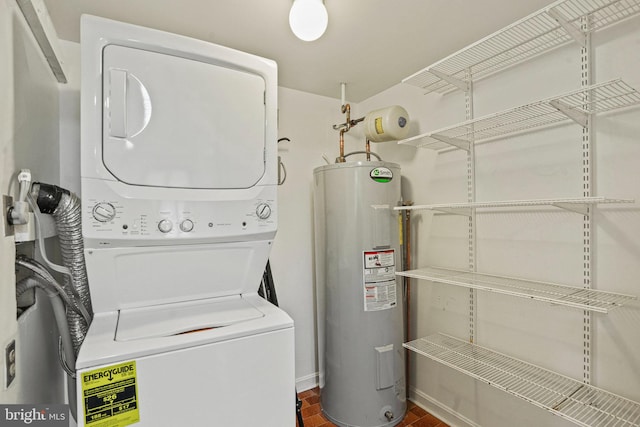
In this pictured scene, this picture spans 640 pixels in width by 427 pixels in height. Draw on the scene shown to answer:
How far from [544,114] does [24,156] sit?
2.15m

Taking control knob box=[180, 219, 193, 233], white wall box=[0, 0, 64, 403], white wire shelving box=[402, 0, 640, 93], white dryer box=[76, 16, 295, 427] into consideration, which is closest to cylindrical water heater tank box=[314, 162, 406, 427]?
white wire shelving box=[402, 0, 640, 93]

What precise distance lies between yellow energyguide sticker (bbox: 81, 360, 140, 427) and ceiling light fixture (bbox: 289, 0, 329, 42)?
4.38 feet

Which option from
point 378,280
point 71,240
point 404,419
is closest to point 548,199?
point 378,280

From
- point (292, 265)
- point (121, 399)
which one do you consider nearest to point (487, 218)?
point (292, 265)

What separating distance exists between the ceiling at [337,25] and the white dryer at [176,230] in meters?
0.42

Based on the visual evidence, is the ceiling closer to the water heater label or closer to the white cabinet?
the white cabinet

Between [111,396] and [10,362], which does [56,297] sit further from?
[111,396]

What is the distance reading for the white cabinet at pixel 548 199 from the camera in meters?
1.28

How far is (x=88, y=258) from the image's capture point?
3.69 feet

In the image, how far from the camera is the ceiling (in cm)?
148

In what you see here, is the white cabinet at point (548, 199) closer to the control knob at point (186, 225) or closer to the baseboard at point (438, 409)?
the baseboard at point (438, 409)

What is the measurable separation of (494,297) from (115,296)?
1.86 m

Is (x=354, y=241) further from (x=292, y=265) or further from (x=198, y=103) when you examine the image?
(x=198, y=103)

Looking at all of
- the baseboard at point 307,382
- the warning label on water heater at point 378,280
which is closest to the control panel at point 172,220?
the warning label on water heater at point 378,280
